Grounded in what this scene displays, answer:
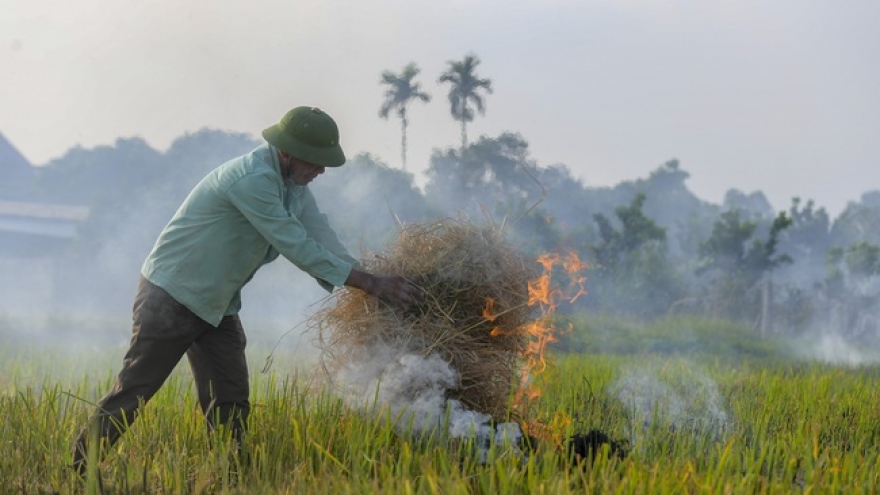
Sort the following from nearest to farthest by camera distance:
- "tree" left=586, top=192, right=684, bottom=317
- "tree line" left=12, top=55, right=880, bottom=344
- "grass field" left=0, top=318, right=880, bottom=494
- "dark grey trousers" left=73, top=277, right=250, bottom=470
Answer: "grass field" left=0, top=318, right=880, bottom=494
"dark grey trousers" left=73, top=277, right=250, bottom=470
"tree line" left=12, top=55, right=880, bottom=344
"tree" left=586, top=192, right=684, bottom=317

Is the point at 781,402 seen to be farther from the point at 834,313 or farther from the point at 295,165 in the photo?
the point at 834,313

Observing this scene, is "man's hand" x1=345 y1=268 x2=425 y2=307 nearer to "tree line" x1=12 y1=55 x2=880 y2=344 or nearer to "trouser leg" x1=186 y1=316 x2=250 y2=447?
"trouser leg" x1=186 y1=316 x2=250 y2=447

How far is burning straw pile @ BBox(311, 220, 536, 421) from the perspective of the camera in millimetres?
4570

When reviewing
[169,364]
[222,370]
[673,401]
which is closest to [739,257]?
[673,401]

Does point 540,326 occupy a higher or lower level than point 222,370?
higher

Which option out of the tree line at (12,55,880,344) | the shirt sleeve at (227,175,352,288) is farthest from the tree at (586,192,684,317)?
the shirt sleeve at (227,175,352,288)

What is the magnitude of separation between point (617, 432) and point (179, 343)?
2.28m

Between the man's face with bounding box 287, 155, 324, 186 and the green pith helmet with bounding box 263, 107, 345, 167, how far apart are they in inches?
3.2

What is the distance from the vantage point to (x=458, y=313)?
464cm

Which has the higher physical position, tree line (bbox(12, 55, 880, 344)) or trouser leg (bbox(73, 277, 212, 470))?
tree line (bbox(12, 55, 880, 344))

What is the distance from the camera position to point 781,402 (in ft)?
22.6

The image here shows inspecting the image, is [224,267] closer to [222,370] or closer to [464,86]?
[222,370]

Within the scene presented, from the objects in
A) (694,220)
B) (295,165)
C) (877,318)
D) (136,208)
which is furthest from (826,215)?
(295,165)

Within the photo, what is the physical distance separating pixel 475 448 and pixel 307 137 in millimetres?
1603
